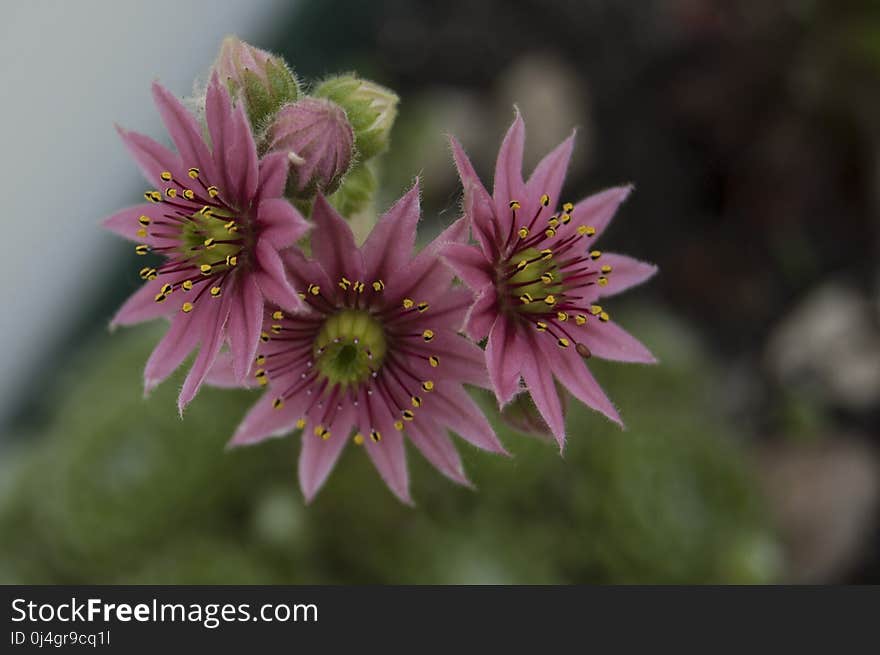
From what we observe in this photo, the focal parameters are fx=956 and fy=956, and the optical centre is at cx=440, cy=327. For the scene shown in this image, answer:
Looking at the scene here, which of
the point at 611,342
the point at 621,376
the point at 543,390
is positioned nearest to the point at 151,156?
the point at 543,390

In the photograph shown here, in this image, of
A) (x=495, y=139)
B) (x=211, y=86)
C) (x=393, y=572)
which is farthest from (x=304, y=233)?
(x=495, y=139)

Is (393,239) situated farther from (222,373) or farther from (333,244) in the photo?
(222,373)

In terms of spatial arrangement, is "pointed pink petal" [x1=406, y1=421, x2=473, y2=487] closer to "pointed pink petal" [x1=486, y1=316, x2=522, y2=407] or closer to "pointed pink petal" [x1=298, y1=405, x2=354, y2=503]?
"pointed pink petal" [x1=298, y1=405, x2=354, y2=503]

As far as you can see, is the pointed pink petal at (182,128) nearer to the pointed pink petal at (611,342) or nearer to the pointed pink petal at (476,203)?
the pointed pink petal at (476,203)

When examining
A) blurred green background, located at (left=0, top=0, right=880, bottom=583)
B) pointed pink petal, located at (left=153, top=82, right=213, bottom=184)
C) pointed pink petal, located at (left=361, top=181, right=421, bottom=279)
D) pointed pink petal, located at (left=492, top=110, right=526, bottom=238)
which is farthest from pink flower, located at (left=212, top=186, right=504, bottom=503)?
blurred green background, located at (left=0, top=0, right=880, bottom=583)

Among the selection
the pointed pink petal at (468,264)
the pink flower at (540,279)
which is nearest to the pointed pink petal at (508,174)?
the pink flower at (540,279)

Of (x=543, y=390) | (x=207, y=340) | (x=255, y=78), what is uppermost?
(x=255, y=78)
